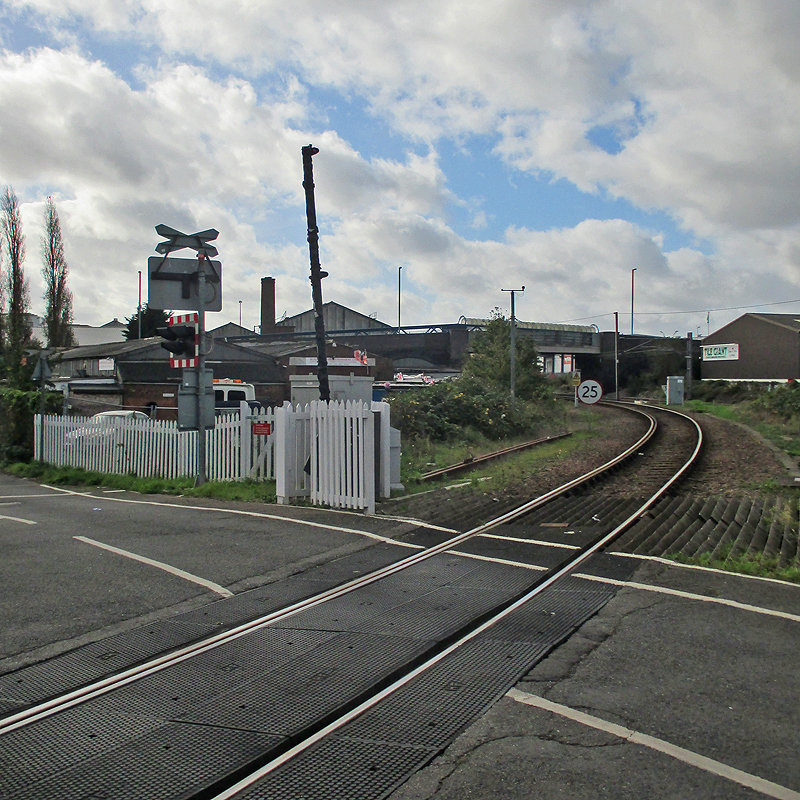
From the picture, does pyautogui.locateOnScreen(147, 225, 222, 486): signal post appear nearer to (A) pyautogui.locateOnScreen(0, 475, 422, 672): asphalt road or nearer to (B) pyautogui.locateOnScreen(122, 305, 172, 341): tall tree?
(A) pyautogui.locateOnScreen(0, 475, 422, 672): asphalt road

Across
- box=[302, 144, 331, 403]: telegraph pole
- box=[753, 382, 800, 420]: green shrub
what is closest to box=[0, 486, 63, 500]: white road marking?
box=[302, 144, 331, 403]: telegraph pole

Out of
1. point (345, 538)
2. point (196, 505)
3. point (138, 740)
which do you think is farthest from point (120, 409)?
point (138, 740)

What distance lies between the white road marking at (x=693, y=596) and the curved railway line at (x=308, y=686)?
0.08 metres

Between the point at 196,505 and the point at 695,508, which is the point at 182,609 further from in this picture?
the point at 695,508

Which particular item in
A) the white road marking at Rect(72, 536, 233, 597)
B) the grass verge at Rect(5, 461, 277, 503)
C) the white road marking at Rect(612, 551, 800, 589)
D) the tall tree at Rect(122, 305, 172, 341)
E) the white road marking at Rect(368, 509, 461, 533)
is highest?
the tall tree at Rect(122, 305, 172, 341)

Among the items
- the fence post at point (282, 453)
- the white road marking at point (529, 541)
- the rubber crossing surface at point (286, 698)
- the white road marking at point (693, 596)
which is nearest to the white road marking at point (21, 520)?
the fence post at point (282, 453)

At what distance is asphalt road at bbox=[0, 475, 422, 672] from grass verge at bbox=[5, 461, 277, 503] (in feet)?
1.66

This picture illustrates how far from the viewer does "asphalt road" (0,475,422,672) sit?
583 cm

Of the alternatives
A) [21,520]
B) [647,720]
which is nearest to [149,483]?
[21,520]

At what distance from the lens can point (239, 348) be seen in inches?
1534

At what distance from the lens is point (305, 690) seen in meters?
4.42

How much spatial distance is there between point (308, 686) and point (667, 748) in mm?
2012

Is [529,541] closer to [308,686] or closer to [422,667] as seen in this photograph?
[422,667]

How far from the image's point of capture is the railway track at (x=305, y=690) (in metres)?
3.49
